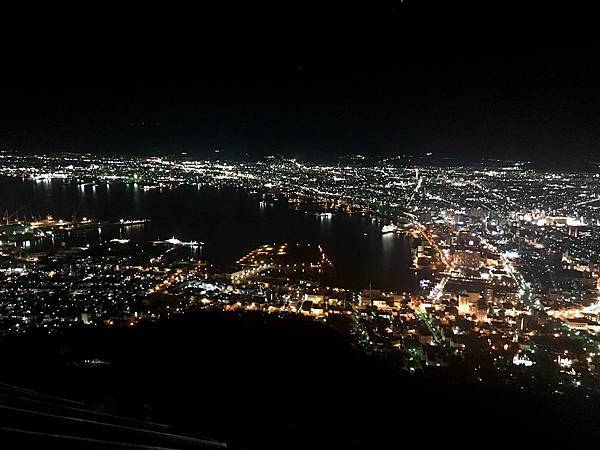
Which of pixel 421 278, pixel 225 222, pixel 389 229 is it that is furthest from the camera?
pixel 225 222

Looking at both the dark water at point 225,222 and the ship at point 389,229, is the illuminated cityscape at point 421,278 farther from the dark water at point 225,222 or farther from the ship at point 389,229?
the dark water at point 225,222

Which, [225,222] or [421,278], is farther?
[225,222]

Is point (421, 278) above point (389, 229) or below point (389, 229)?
below

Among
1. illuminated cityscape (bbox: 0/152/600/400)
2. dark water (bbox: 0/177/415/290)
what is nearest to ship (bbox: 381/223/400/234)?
illuminated cityscape (bbox: 0/152/600/400)

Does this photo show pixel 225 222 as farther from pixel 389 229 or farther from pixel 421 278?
pixel 421 278

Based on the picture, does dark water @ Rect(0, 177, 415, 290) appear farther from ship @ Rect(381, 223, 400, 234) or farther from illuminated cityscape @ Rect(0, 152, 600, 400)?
illuminated cityscape @ Rect(0, 152, 600, 400)

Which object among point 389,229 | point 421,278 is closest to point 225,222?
point 389,229

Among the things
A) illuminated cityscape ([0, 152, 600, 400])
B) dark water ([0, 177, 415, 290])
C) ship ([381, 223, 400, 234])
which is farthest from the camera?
ship ([381, 223, 400, 234])

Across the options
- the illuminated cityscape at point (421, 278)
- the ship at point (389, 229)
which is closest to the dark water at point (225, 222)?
the ship at point (389, 229)
